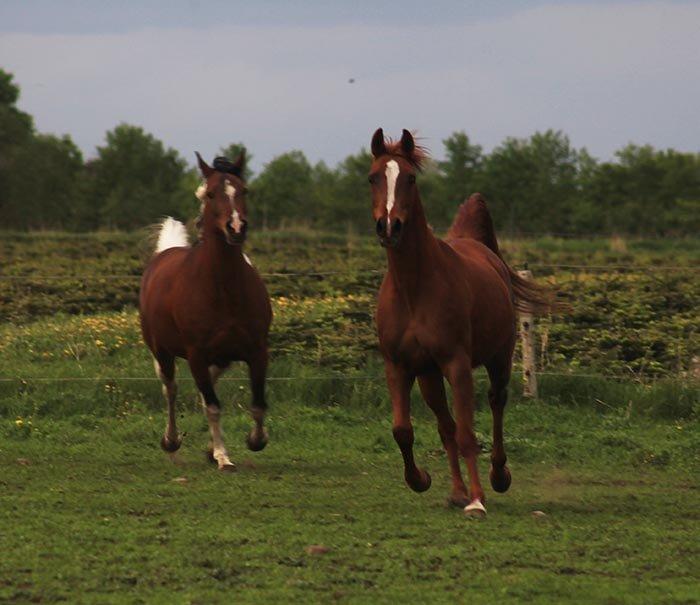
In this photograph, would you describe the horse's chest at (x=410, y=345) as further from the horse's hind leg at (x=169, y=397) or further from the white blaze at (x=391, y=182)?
the horse's hind leg at (x=169, y=397)

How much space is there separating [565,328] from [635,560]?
8.05 metres

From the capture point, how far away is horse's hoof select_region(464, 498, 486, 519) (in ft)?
24.5

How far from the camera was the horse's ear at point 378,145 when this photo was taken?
7.57 meters

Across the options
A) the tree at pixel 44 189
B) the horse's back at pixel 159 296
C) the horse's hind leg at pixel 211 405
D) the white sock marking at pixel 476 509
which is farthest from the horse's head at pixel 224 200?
the tree at pixel 44 189

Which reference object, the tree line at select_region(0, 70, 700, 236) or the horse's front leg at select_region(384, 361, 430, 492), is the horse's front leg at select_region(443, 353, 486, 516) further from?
the tree line at select_region(0, 70, 700, 236)

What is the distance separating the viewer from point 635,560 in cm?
632

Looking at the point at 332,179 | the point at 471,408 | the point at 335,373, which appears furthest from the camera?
the point at 332,179

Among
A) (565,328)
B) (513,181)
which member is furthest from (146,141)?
(565,328)

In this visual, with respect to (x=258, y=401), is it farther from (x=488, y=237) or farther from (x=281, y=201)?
(x=281, y=201)

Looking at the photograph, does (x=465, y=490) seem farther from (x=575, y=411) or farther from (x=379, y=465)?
(x=575, y=411)

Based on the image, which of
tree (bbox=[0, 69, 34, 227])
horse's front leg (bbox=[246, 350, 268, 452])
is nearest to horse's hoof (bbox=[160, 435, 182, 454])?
horse's front leg (bbox=[246, 350, 268, 452])

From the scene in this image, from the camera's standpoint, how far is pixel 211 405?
32.5 feet

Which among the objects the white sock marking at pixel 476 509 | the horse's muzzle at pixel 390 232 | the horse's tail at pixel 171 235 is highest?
the horse's muzzle at pixel 390 232

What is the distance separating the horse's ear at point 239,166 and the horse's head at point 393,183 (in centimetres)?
233
